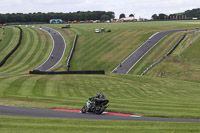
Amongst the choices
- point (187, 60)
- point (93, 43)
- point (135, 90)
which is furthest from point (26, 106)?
point (93, 43)

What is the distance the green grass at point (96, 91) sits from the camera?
100ft

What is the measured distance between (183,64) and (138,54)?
15636 mm

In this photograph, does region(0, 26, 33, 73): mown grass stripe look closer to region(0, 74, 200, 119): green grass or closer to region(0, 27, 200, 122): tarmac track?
region(0, 27, 200, 122): tarmac track

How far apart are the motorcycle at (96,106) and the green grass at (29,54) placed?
52.2m

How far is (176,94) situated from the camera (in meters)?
44.8

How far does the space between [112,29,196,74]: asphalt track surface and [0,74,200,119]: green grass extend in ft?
56.6

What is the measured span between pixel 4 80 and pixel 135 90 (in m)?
20.2

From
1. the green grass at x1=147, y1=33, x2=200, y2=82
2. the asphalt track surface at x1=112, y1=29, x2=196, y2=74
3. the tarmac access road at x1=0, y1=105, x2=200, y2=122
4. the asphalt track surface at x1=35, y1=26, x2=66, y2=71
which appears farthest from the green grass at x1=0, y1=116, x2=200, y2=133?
the asphalt track surface at x1=35, y1=26, x2=66, y2=71

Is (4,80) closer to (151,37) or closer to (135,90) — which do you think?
(135,90)

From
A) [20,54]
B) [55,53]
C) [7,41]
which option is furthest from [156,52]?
[7,41]

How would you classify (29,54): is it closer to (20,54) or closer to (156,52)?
(20,54)

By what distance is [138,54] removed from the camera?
87.3 meters

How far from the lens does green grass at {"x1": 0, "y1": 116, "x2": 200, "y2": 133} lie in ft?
59.7

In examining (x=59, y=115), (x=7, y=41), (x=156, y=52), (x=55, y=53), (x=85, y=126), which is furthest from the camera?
Answer: (x=7, y=41)
